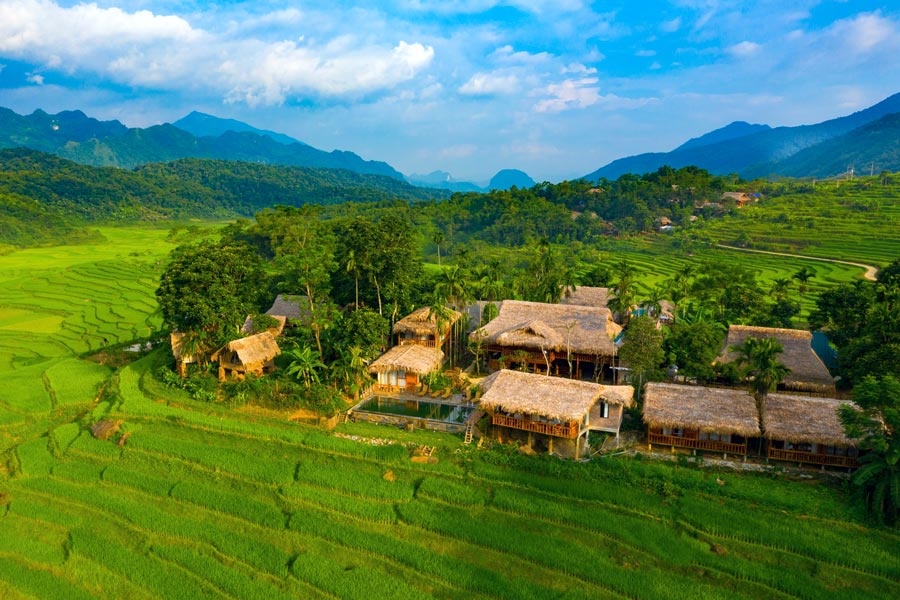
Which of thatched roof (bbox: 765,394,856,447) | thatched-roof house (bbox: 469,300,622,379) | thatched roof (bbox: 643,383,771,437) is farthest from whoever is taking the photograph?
thatched-roof house (bbox: 469,300,622,379)

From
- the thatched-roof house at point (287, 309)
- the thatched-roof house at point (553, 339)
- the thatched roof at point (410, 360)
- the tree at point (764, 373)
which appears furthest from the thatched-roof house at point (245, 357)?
the tree at point (764, 373)

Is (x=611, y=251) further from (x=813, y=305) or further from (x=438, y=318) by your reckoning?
(x=438, y=318)

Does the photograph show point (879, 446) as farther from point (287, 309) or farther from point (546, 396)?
point (287, 309)

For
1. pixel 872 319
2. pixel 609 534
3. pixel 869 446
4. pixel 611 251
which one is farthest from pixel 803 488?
pixel 611 251

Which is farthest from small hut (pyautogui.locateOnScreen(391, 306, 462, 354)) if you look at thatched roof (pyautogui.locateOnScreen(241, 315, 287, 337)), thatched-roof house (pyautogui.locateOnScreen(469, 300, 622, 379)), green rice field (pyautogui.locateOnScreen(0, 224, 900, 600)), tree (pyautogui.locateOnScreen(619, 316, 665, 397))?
tree (pyautogui.locateOnScreen(619, 316, 665, 397))

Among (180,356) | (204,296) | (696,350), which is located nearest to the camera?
(696,350)

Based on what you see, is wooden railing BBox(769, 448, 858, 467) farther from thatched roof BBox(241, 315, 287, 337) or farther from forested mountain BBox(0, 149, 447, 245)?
forested mountain BBox(0, 149, 447, 245)

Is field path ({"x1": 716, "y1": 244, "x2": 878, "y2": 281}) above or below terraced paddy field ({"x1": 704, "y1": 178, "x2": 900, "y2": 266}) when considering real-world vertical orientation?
below

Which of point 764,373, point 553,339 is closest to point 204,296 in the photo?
point 553,339

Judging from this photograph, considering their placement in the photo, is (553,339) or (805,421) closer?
(805,421)
